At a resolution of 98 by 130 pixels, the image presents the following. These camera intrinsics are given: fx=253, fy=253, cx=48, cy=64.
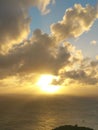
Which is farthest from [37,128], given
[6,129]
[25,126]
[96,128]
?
[96,128]

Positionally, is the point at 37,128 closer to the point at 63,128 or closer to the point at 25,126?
the point at 25,126

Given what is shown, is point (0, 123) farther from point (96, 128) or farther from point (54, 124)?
point (96, 128)

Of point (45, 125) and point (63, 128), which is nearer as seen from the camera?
point (63, 128)

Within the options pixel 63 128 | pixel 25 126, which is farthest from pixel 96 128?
pixel 63 128

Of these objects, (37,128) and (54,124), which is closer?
(37,128)

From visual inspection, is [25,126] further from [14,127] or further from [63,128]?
[63,128]

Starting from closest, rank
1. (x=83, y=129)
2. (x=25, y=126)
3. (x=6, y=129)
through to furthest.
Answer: (x=83, y=129) → (x=6, y=129) → (x=25, y=126)

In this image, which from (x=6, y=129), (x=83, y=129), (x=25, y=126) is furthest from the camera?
(x=25, y=126)
